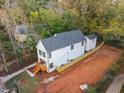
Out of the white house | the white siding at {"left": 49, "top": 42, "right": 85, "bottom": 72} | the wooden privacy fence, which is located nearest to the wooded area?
the wooden privacy fence

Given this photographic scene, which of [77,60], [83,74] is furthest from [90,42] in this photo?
[83,74]

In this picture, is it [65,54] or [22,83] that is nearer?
[22,83]

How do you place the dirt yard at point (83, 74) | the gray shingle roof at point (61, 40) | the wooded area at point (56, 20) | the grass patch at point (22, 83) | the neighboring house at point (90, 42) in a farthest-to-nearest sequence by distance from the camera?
the neighboring house at point (90, 42) → the wooded area at point (56, 20) → the gray shingle roof at point (61, 40) → the grass patch at point (22, 83) → the dirt yard at point (83, 74)

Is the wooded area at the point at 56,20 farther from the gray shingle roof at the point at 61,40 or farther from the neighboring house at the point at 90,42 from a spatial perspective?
the gray shingle roof at the point at 61,40

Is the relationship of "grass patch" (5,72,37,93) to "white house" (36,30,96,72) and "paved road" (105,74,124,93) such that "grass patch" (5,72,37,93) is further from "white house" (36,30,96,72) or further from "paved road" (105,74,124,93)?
"paved road" (105,74,124,93)

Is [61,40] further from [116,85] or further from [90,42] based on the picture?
[116,85]

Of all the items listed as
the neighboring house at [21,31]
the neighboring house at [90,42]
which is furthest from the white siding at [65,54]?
the neighboring house at [21,31]

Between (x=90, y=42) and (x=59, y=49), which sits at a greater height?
(x=59, y=49)

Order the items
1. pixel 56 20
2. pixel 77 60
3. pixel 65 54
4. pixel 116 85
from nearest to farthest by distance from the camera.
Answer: pixel 116 85 < pixel 65 54 < pixel 77 60 < pixel 56 20
